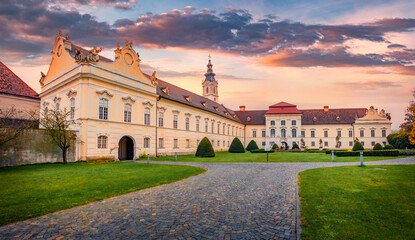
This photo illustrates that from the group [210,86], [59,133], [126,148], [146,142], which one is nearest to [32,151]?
A: [59,133]

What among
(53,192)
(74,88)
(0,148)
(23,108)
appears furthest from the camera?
(23,108)

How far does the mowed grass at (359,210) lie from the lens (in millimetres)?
4651

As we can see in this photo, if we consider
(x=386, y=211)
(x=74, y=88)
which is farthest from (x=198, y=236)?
(x=74, y=88)

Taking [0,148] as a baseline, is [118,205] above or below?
below

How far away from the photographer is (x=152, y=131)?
2883 centimetres

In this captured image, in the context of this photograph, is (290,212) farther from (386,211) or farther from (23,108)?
(23,108)

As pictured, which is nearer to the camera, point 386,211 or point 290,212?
point 386,211

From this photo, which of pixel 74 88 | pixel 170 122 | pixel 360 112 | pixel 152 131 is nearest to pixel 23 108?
pixel 74 88

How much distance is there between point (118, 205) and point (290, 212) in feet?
15.9

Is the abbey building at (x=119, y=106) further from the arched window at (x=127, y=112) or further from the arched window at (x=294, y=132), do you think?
the arched window at (x=294, y=132)

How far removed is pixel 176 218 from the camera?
5.83m

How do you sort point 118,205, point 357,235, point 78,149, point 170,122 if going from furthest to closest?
1. point 170,122
2. point 78,149
3. point 118,205
4. point 357,235

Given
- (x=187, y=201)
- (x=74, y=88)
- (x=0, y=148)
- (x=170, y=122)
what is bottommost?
(x=187, y=201)

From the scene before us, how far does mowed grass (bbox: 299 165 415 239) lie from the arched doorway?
2163 centimetres
